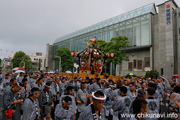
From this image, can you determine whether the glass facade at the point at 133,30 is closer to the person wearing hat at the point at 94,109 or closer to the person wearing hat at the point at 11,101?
the person wearing hat at the point at 11,101

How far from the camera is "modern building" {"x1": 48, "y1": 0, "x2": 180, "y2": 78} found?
966 inches

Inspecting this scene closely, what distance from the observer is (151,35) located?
91.7 ft

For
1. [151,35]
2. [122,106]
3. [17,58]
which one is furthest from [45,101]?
[17,58]

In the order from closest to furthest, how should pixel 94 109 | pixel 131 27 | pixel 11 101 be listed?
1. pixel 94 109
2. pixel 11 101
3. pixel 131 27

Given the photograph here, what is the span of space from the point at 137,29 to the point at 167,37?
22.1ft

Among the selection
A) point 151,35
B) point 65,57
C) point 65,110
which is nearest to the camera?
point 65,110

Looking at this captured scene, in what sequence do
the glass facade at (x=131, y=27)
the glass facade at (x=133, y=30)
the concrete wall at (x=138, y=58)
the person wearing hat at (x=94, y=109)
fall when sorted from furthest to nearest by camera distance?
the glass facade at (x=131, y=27)
the glass facade at (x=133, y=30)
the concrete wall at (x=138, y=58)
the person wearing hat at (x=94, y=109)

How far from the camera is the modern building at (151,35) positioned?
80.5 feet

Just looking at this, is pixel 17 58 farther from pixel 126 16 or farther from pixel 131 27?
pixel 131 27

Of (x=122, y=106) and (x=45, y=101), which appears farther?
(x=45, y=101)

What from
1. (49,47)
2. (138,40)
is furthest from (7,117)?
(49,47)

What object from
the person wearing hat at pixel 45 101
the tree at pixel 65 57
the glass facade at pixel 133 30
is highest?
the glass facade at pixel 133 30

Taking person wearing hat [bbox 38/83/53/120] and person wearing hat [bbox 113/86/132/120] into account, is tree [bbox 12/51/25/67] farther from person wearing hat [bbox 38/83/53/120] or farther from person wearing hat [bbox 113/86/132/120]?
person wearing hat [bbox 113/86/132/120]

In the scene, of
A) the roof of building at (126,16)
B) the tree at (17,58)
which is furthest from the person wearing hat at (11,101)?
the tree at (17,58)
